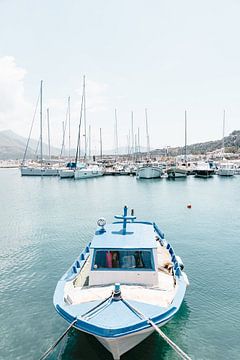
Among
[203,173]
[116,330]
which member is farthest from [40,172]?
[116,330]

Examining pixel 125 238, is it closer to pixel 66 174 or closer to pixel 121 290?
pixel 121 290

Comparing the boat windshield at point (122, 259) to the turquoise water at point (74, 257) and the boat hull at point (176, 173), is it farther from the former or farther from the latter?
the boat hull at point (176, 173)

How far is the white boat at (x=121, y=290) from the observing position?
441 inches

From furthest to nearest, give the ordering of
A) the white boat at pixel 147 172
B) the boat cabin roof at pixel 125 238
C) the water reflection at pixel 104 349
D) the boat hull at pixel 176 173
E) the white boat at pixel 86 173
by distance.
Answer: the white boat at pixel 86 173, the boat hull at pixel 176 173, the white boat at pixel 147 172, the boat cabin roof at pixel 125 238, the water reflection at pixel 104 349

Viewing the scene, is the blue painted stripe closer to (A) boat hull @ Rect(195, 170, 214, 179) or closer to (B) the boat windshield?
(B) the boat windshield

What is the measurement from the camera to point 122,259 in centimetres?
1460

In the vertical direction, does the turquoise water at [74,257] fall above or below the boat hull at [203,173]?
below

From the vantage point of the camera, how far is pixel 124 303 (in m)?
12.2

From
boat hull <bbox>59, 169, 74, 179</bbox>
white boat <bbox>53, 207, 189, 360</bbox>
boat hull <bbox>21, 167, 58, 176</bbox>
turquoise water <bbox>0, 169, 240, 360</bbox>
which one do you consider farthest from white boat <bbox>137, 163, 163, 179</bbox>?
white boat <bbox>53, 207, 189, 360</bbox>

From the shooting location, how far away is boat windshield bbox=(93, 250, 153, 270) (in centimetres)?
1455

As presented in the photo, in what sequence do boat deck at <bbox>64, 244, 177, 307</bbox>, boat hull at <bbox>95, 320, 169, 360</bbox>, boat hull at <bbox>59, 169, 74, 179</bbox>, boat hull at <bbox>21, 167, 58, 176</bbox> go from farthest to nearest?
boat hull at <bbox>21, 167, 58, 176</bbox> → boat hull at <bbox>59, 169, 74, 179</bbox> → boat deck at <bbox>64, 244, 177, 307</bbox> → boat hull at <bbox>95, 320, 169, 360</bbox>

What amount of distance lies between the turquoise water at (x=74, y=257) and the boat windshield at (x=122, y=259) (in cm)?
321

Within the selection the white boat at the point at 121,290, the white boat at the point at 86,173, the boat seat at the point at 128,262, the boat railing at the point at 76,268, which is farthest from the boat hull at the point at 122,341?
the white boat at the point at 86,173

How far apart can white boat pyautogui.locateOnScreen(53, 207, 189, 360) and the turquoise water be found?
2148 millimetres
